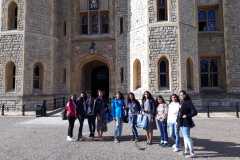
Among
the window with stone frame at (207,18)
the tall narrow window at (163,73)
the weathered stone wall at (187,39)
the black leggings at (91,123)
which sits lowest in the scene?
the black leggings at (91,123)

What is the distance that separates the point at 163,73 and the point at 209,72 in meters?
5.09

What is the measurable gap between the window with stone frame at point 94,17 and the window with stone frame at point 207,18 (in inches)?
276

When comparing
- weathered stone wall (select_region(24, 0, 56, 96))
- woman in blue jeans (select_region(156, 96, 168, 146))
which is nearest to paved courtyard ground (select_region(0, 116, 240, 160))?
woman in blue jeans (select_region(156, 96, 168, 146))

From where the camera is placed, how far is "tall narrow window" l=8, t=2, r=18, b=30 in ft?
66.4

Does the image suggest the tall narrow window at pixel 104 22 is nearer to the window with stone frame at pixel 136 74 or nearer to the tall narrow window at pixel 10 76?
the window with stone frame at pixel 136 74

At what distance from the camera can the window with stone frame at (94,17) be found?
22766mm

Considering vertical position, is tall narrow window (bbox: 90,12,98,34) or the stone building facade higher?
tall narrow window (bbox: 90,12,98,34)

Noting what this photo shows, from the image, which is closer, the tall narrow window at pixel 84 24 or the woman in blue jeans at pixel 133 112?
the woman in blue jeans at pixel 133 112

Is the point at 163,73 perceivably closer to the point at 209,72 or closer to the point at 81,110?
the point at 209,72

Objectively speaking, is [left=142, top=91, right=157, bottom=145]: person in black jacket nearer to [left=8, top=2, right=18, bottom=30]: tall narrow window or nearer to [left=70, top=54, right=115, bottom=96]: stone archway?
[left=70, top=54, right=115, bottom=96]: stone archway

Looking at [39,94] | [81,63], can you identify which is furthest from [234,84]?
[39,94]

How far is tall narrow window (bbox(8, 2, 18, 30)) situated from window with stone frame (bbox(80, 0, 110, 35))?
195 inches

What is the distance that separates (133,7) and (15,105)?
10160 millimetres

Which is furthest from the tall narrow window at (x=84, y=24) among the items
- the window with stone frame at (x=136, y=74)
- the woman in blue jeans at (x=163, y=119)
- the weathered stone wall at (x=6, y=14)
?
the woman in blue jeans at (x=163, y=119)
